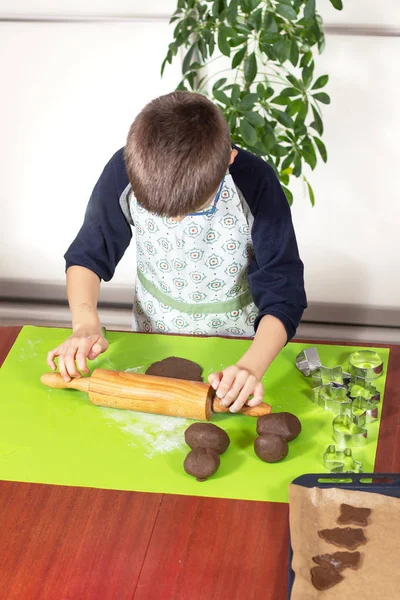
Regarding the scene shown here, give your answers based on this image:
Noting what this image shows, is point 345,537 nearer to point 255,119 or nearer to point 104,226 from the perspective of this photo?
point 104,226

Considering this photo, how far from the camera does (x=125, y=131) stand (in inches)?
104

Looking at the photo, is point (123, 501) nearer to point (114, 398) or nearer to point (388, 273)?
point (114, 398)

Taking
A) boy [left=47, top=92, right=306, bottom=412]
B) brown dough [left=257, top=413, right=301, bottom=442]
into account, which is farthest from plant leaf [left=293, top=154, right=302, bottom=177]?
brown dough [left=257, top=413, right=301, bottom=442]

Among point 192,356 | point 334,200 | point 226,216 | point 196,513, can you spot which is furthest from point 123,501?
point 334,200

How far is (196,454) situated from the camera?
1.22m

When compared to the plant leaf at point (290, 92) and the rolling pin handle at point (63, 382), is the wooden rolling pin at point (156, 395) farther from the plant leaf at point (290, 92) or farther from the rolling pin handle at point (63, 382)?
the plant leaf at point (290, 92)

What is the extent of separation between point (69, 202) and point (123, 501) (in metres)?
1.77

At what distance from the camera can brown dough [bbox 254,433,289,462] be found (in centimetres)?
123

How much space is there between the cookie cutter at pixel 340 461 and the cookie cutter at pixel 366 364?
0.71ft

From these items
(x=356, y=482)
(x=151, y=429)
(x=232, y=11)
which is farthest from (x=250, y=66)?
(x=356, y=482)

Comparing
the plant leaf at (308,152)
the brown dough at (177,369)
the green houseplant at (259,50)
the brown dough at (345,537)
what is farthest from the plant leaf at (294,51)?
the brown dough at (345,537)

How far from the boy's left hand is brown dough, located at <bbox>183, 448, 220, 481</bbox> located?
0.11 meters

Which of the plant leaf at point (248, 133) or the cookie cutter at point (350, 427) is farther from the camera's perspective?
the plant leaf at point (248, 133)

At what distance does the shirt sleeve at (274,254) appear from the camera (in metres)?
1.50
